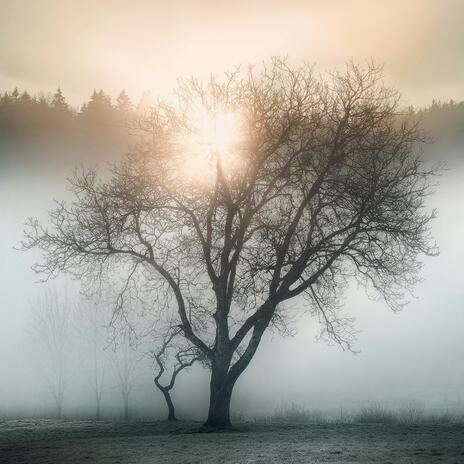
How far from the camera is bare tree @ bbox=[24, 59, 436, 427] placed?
19.2 m

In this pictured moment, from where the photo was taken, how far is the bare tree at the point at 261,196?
756 inches

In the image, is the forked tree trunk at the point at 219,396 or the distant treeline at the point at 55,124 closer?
the forked tree trunk at the point at 219,396

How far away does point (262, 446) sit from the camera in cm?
1403

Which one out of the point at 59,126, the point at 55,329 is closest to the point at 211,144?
the point at 55,329

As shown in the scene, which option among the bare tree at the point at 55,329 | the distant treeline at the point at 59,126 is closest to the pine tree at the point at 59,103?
the distant treeline at the point at 59,126

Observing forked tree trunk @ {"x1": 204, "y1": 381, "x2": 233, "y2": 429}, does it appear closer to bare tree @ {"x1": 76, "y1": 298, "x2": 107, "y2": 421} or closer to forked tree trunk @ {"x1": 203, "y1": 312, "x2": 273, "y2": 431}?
forked tree trunk @ {"x1": 203, "y1": 312, "x2": 273, "y2": 431}

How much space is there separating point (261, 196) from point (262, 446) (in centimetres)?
921

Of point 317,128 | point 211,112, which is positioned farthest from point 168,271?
point 317,128

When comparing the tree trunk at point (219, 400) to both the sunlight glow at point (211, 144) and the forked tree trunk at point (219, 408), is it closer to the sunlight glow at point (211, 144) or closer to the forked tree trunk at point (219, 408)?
the forked tree trunk at point (219, 408)

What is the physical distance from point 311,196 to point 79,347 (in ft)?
135

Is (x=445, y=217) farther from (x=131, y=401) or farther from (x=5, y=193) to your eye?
(x=5, y=193)

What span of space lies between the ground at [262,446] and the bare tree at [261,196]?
9.76ft

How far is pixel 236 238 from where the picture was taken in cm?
1991

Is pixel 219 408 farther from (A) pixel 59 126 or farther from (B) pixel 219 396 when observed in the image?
(A) pixel 59 126
